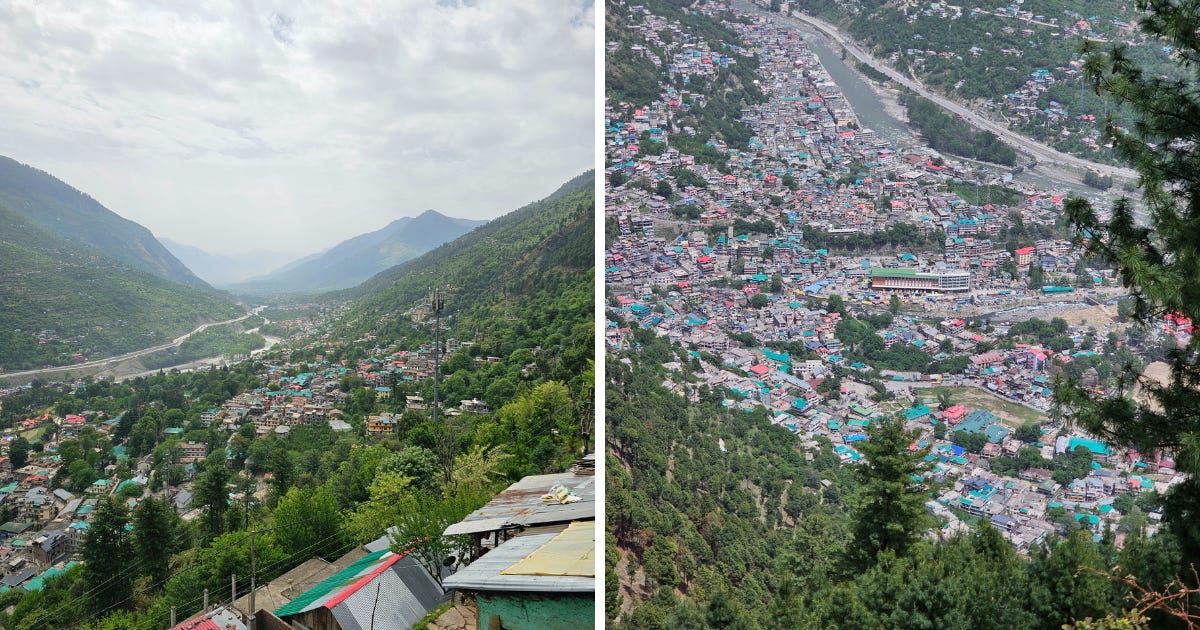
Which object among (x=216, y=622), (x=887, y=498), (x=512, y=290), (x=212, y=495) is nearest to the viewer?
(x=887, y=498)

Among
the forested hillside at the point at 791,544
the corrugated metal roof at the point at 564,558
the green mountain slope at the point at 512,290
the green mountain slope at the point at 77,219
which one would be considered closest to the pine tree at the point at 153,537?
the green mountain slope at the point at 77,219

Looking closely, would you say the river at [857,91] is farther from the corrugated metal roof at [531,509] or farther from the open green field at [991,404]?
the corrugated metal roof at [531,509]

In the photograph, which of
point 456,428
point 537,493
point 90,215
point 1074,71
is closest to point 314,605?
A: point 537,493

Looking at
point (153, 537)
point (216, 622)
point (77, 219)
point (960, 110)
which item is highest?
point (960, 110)

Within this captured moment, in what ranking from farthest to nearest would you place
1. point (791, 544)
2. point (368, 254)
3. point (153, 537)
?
point (368, 254)
point (153, 537)
point (791, 544)

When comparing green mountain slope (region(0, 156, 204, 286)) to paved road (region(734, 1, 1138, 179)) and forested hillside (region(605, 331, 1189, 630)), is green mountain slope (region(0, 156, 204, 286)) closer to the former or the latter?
forested hillside (region(605, 331, 1189, 630))

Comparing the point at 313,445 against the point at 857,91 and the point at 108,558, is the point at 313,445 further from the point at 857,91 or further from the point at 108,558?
the point at 857,91

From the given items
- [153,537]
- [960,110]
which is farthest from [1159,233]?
[153,537]
